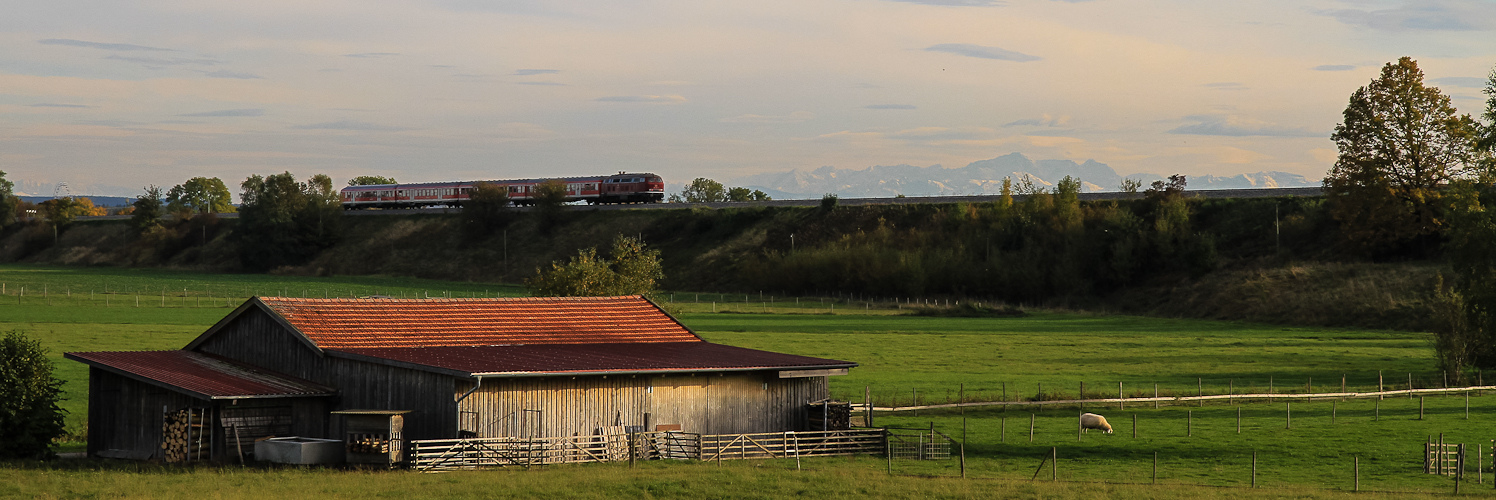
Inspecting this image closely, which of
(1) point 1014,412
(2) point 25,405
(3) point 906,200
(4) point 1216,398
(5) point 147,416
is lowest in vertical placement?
(1) point 1014,412

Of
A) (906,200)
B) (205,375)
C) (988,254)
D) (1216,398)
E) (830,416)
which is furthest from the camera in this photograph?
(906,200)

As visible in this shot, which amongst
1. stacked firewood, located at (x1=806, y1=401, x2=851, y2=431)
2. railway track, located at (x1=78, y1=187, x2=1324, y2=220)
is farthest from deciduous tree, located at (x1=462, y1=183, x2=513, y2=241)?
stacked firewood, located at (x1=806, y1=401, x2=851, y2=431)

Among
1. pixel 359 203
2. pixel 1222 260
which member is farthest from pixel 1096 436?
pixel 359 203

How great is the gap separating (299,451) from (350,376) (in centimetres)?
324

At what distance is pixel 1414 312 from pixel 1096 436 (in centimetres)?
4994

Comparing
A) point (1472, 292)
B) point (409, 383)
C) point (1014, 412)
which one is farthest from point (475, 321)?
point (1472, 292)

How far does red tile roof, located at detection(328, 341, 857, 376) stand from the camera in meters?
34.7

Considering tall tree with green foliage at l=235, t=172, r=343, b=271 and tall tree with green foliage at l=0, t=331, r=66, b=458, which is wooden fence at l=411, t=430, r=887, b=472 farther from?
tall tree with green foliage at l=235, t=172, r=343, b=271

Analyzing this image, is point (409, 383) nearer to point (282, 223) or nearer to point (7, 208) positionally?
point (282, 223)

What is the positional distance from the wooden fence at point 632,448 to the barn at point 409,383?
0.52 meters

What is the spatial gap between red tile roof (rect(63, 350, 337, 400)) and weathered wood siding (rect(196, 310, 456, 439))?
0.35 metres

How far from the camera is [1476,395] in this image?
176 feet

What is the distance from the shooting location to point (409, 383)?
1380 inches

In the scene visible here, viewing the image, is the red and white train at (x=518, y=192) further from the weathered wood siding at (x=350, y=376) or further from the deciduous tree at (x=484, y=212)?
the weathered wood siding at (x=350, y=376)
